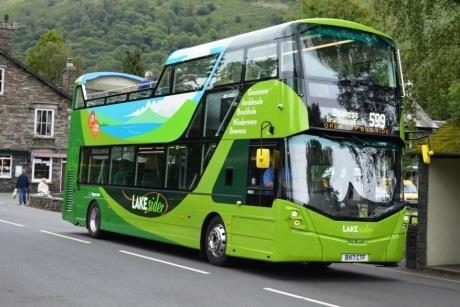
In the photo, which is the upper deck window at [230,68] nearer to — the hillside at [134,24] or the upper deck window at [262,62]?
the upper deck window at [262,62]

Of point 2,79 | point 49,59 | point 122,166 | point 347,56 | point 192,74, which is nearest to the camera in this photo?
point 347,56

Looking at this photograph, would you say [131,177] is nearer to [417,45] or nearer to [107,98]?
[107,98]

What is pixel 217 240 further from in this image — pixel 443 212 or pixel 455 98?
pixel 455 98

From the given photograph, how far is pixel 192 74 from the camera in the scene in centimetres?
1545

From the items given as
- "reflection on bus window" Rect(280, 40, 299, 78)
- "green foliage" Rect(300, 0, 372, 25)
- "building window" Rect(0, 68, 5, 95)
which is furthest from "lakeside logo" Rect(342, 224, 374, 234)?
"building window" Rect(0, 68, 5, 95)

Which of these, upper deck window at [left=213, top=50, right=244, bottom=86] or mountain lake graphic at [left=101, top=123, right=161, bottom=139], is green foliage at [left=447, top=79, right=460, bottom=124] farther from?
mountain lake graphic at [left=101, top=123, right=161, bottom=139]

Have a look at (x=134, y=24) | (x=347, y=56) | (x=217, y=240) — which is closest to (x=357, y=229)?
(x=217, y=240)

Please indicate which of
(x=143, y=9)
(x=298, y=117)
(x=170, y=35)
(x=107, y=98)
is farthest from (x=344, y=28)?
(x=143, y=9)

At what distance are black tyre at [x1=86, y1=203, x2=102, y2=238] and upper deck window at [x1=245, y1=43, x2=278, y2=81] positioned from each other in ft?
24.8

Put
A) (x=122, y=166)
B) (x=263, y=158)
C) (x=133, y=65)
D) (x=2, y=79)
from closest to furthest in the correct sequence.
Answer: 1. (x=263, y=158)
2. (x=122, y=166)
3. (x=2, y=79)
4. (x=133, y=65)

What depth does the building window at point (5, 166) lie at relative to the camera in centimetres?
5053

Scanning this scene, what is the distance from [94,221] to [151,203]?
358 cm

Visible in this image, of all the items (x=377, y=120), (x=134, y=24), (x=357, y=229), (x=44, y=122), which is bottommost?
(x=357, y=229)

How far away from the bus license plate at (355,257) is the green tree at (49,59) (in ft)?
291
